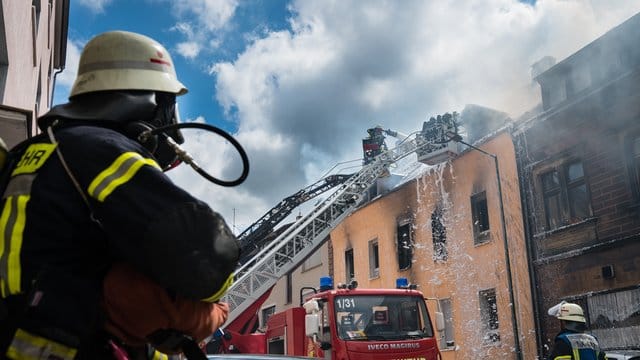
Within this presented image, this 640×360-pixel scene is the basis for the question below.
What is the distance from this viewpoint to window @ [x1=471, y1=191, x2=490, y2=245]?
15797mm

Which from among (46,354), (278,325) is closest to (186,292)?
(46,354)

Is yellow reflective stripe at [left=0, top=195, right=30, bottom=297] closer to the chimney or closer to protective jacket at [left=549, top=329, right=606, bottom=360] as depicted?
protective jacket at [left=549, top=329, right=606, bottom=360]

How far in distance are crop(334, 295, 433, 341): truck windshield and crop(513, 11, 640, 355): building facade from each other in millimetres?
5152

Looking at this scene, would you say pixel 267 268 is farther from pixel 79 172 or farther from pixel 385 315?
pixel 79 172

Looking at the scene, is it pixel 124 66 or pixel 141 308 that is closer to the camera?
pixel 141 308

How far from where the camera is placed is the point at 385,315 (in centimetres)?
844

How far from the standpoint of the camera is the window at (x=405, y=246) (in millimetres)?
18453

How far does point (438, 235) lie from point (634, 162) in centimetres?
622

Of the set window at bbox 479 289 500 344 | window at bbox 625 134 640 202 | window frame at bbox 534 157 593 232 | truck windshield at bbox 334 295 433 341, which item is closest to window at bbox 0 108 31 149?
truck windshield at bbox 334 295 433 341

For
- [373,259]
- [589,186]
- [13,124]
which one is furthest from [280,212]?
[13,124]

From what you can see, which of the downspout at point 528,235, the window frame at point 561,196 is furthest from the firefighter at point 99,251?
the downspout at point 528,235

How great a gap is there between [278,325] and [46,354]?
867 centimetres

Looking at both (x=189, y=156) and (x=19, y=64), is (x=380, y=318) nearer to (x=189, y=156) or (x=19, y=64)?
(x=19, y=64)

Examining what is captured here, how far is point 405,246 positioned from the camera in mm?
18703
